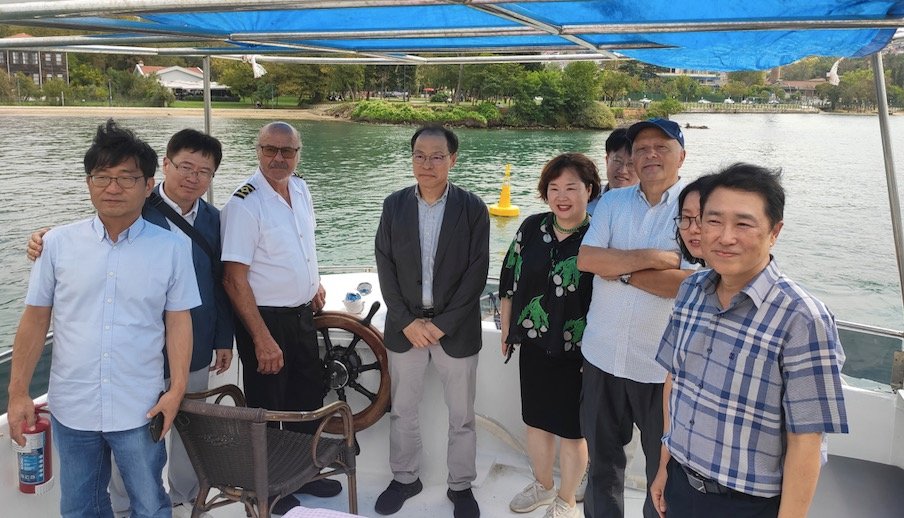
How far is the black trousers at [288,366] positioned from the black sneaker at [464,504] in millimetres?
548

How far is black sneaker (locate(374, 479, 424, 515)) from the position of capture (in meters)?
2.31

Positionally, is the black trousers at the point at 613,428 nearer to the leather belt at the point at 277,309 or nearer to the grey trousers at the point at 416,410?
the grey trousers at the point at 416,410

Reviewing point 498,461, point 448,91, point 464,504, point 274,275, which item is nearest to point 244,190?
point 274,275

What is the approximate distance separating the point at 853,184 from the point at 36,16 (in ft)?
94.2

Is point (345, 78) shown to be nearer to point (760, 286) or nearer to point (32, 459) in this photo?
point (32, 459)

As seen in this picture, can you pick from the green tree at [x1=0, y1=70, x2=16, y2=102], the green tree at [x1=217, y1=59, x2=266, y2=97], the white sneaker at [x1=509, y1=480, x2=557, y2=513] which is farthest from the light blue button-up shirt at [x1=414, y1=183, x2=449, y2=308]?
the green tree at [x1=0, y1=70, x2=16, y2=102]

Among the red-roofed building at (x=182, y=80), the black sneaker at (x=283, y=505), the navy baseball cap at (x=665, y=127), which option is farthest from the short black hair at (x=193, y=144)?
the red-roofed building at (x=182, y=80)

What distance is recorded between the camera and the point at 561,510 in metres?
2.15

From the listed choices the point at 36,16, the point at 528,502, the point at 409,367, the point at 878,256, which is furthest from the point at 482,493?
the point at 878,256

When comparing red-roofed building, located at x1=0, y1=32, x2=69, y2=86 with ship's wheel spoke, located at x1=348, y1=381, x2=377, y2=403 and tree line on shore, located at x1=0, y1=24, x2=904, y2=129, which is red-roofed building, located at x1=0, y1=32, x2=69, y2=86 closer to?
tree line on shore, located at x1=0, y1=24, x2=904, y2=129

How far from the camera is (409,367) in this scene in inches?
89.1

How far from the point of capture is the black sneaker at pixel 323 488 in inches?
93.7

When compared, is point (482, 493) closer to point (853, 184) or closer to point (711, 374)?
point (711, 374)

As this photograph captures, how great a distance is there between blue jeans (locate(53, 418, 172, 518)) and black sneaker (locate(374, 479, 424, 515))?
2.52ft
